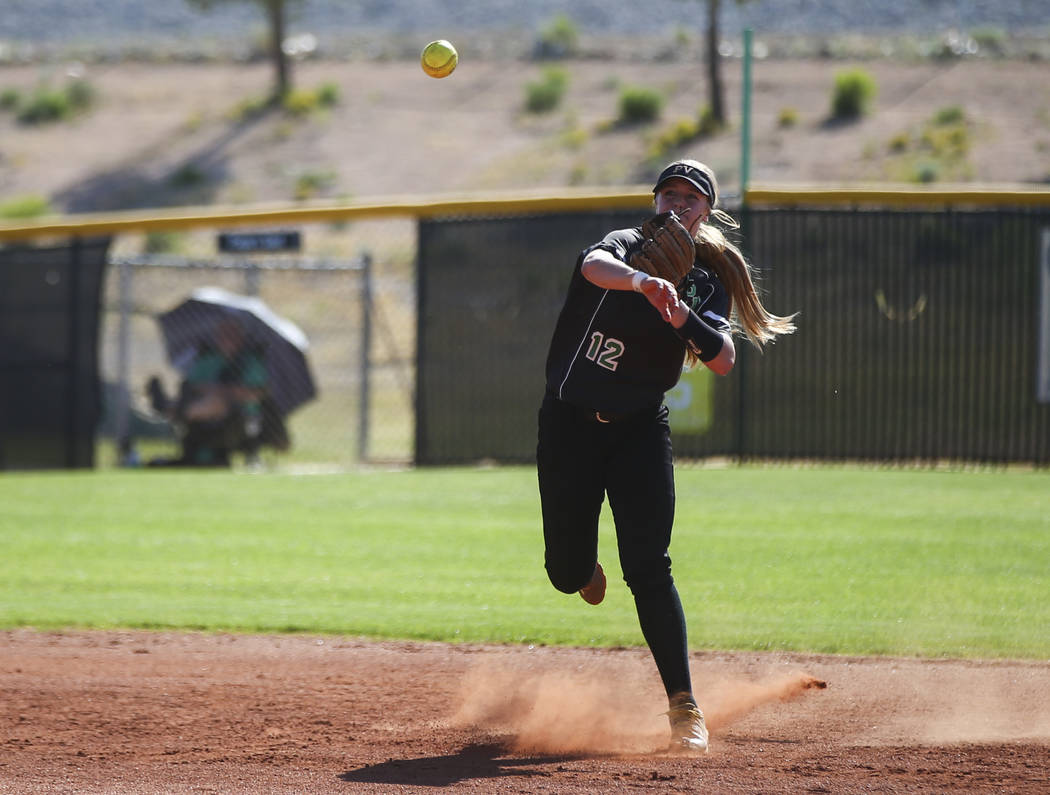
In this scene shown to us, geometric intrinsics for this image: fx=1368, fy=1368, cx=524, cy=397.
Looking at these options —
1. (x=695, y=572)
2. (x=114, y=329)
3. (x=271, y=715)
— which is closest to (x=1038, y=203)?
(x=695, y=572)

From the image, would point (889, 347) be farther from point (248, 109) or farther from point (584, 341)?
point (248, 109)

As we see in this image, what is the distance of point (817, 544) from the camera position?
8281 millimetres

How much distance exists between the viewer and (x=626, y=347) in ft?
14.7

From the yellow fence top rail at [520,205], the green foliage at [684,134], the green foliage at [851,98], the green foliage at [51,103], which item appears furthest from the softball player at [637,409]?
the green foliage at [51,103]

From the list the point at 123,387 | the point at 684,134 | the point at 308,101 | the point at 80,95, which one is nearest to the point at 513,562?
the point at 123,387

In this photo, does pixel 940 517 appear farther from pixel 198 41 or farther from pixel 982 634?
pixel 198 41

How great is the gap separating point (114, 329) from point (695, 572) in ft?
78.8

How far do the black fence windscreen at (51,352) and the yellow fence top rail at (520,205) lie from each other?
407 millimetres

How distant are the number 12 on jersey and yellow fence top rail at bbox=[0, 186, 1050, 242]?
7127mm

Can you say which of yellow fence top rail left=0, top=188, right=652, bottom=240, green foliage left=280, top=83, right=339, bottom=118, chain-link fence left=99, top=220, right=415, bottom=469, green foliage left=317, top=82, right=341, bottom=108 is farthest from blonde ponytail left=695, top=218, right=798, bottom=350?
green foliage left=317, top=82, right=341, bottom=108

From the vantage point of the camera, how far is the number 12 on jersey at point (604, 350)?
14.7ft

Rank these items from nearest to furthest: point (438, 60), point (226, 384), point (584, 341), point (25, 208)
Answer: point (584, 341) → point (438, 60) → point (226, 384) → point (25, 208)

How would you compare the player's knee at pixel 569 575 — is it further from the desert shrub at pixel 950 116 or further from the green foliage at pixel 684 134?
the desert shrub at pixel 950 116

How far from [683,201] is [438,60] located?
8.21 feet
